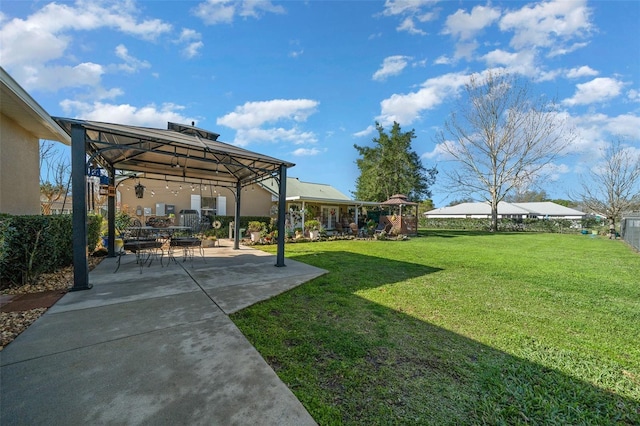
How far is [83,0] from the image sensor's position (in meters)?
5.75

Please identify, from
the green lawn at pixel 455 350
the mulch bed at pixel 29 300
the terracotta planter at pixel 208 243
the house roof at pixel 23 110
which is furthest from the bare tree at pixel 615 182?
the house roof at pixel 23 110

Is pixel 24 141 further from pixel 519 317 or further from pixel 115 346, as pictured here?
pixel 519 317

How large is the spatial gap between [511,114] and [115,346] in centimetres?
2935

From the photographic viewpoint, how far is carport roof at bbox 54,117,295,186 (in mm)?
4805

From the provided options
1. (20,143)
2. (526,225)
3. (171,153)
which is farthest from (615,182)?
(20,143)

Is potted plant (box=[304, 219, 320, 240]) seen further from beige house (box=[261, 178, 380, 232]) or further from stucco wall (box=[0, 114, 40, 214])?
stucco wall (box=[0, 114, 40, 214])

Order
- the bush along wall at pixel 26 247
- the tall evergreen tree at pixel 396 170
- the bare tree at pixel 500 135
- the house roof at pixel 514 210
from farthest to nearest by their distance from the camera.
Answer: the house roof at pixel 514 210, the tall evergreen tree at pixel 396 170, the bare tree at pixel 500 135, the bush along wall at pixel 26 247

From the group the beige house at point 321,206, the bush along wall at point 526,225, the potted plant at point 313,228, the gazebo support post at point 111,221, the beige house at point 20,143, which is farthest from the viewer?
the bush along wall at point 526,225

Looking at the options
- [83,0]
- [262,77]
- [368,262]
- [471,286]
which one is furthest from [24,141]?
[471,286]

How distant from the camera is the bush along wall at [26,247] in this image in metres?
4.11

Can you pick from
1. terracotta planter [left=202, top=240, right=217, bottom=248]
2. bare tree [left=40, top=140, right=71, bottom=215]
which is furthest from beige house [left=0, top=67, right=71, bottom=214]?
bare tree [left=40, top=140, right=71, bottom=215]

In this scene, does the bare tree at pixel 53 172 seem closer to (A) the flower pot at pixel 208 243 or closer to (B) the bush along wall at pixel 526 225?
(A) the flower pot at pixel 208 243

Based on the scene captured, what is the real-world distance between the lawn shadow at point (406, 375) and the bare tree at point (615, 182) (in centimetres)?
2784

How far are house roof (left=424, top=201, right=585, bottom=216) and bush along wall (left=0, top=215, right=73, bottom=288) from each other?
148 feet
